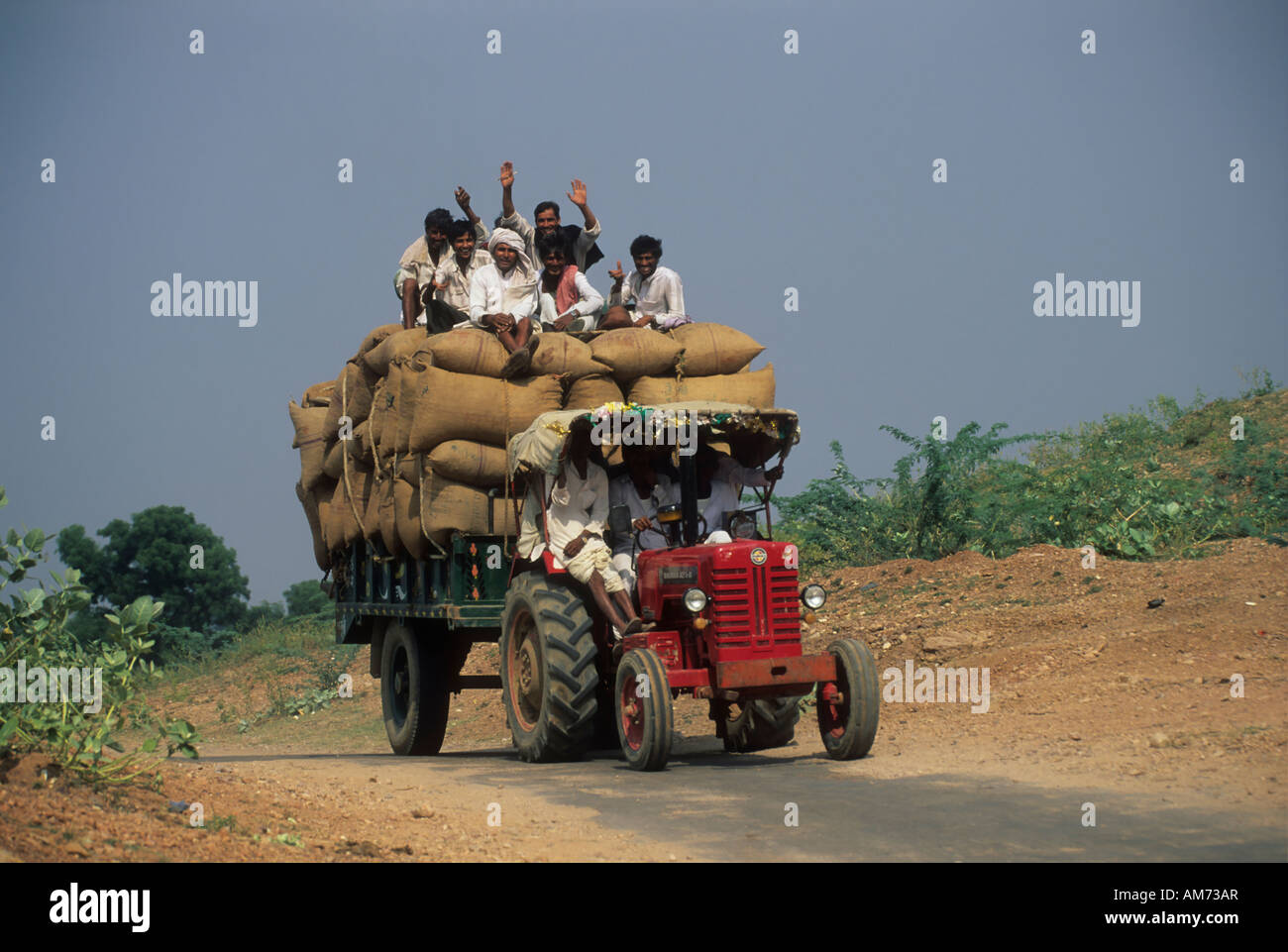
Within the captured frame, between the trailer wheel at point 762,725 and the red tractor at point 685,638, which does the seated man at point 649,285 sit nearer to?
the red tractor at point 685,638

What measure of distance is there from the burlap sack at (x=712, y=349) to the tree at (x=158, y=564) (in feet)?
82.8

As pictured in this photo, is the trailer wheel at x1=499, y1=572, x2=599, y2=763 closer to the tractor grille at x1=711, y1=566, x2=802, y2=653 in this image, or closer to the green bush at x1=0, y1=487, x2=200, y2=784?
the tractor grille at x1=711, y1=566, x2=802, y2=653

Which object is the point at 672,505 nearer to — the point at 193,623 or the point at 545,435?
the point at 545,435

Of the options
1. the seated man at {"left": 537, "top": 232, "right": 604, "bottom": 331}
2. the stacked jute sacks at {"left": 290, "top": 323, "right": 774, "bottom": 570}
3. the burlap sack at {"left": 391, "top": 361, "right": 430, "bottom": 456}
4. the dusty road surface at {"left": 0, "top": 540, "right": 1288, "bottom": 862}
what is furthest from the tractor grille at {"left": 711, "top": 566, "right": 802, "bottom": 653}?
the seated man at {"left": 537, "top": 232, "right": 604, "bottom": 331}

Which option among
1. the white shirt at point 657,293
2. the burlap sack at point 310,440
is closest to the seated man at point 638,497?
the white shirt at point 657,293

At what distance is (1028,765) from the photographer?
372 inches

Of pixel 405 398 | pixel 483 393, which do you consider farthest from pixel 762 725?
pixel 405 398

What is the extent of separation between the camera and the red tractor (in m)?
9.68

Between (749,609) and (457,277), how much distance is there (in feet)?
18.2

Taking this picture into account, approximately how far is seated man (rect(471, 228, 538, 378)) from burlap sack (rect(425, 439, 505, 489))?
3.55 feet

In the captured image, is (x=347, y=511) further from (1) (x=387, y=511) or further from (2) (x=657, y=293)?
(2) (x=657, y=293)

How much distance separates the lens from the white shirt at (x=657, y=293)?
530 inches
